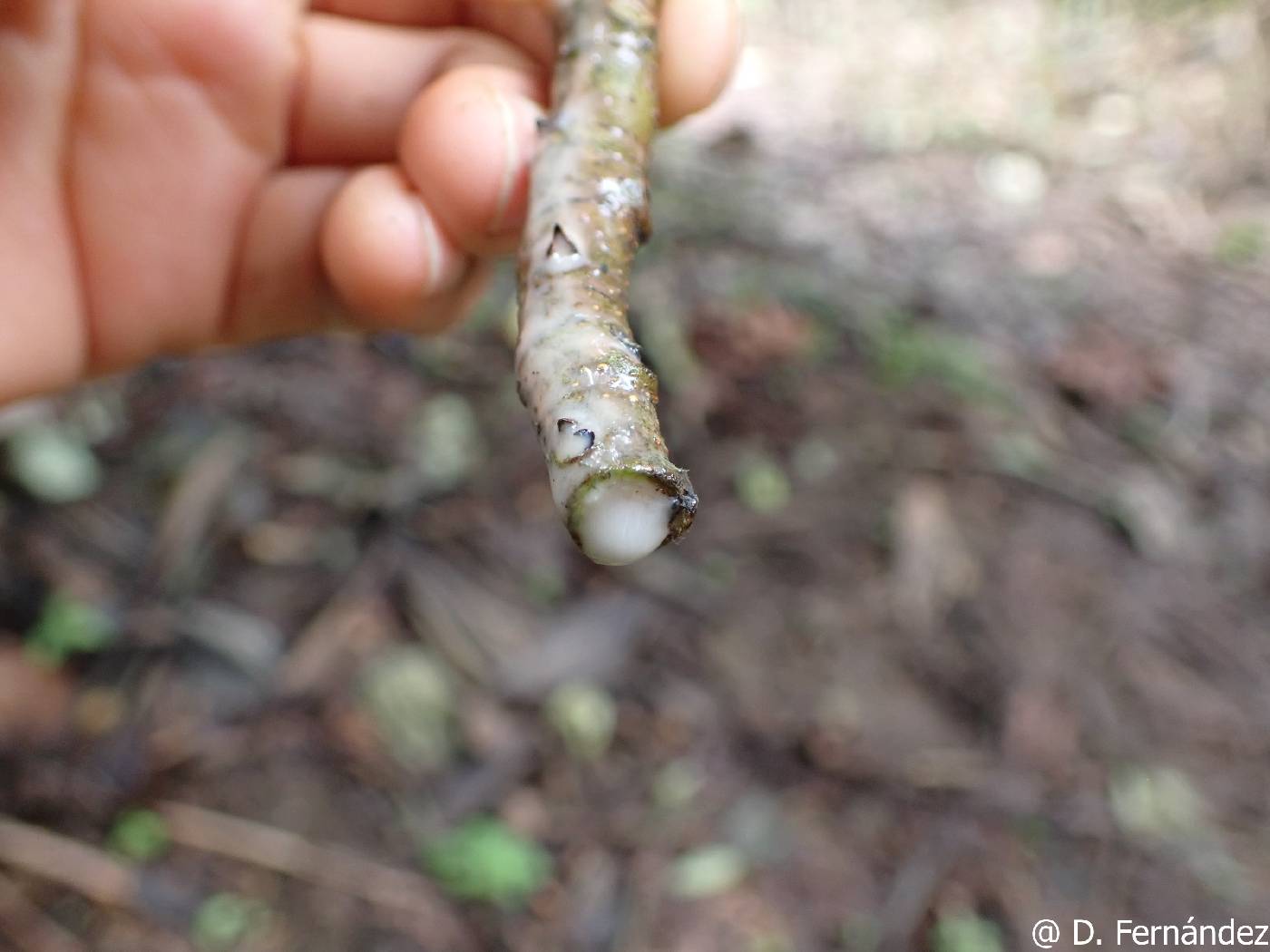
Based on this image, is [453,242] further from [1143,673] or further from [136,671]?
[1143,673]

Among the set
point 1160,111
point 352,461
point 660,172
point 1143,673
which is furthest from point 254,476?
point 1160,111

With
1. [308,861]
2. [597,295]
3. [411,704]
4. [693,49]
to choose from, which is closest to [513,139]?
[693,49]

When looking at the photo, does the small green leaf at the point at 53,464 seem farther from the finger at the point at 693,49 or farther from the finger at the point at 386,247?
the finger at the point at 693,49

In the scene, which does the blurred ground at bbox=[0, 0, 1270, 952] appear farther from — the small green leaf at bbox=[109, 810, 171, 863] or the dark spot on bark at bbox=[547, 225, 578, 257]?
the dark spot on bark at bbox=[547, 225, 578, 257]

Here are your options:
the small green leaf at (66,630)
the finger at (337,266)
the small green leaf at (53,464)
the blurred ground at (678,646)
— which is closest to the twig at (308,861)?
the blurred ground at (678,646)

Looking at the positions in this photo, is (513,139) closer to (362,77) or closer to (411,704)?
(362,77)

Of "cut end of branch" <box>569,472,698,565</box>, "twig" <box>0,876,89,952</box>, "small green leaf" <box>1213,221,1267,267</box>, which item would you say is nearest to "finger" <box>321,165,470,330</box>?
"cut end of branch" <box>569,472,698,565</box>
